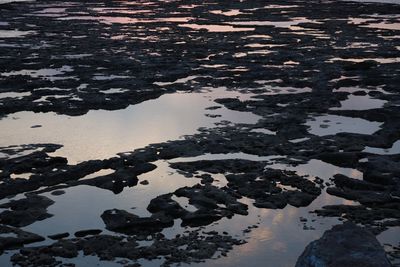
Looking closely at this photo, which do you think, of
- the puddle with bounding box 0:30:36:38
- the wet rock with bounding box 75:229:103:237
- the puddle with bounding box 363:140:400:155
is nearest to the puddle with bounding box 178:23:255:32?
the puddle with bounding box 0:30:36:38

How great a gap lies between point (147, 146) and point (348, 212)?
4828 mm

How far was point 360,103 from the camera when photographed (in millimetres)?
15023

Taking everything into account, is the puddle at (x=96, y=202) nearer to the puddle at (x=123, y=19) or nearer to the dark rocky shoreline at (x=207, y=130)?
the dark rocky shoreline at (x=207, y=130)

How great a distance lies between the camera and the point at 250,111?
1423 cm

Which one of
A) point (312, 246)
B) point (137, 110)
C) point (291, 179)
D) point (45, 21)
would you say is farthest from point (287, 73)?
point (45, 21)

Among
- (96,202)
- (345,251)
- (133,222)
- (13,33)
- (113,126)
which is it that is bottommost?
(13,33)

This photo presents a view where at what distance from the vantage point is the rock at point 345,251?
4.82 m

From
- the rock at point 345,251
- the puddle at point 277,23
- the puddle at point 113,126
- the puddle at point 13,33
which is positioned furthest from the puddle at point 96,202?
the puddle at point 277,23

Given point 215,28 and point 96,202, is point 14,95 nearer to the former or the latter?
point 96,202

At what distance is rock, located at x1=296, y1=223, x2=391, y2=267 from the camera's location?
4824 millimetres

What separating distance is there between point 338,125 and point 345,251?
8212 millimetres

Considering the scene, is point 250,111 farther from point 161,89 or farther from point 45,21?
point 45,21

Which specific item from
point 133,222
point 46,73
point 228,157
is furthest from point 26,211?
point 46,73

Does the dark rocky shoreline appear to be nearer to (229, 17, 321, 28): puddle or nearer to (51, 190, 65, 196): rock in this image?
(51, 190, 65, 196): rock
